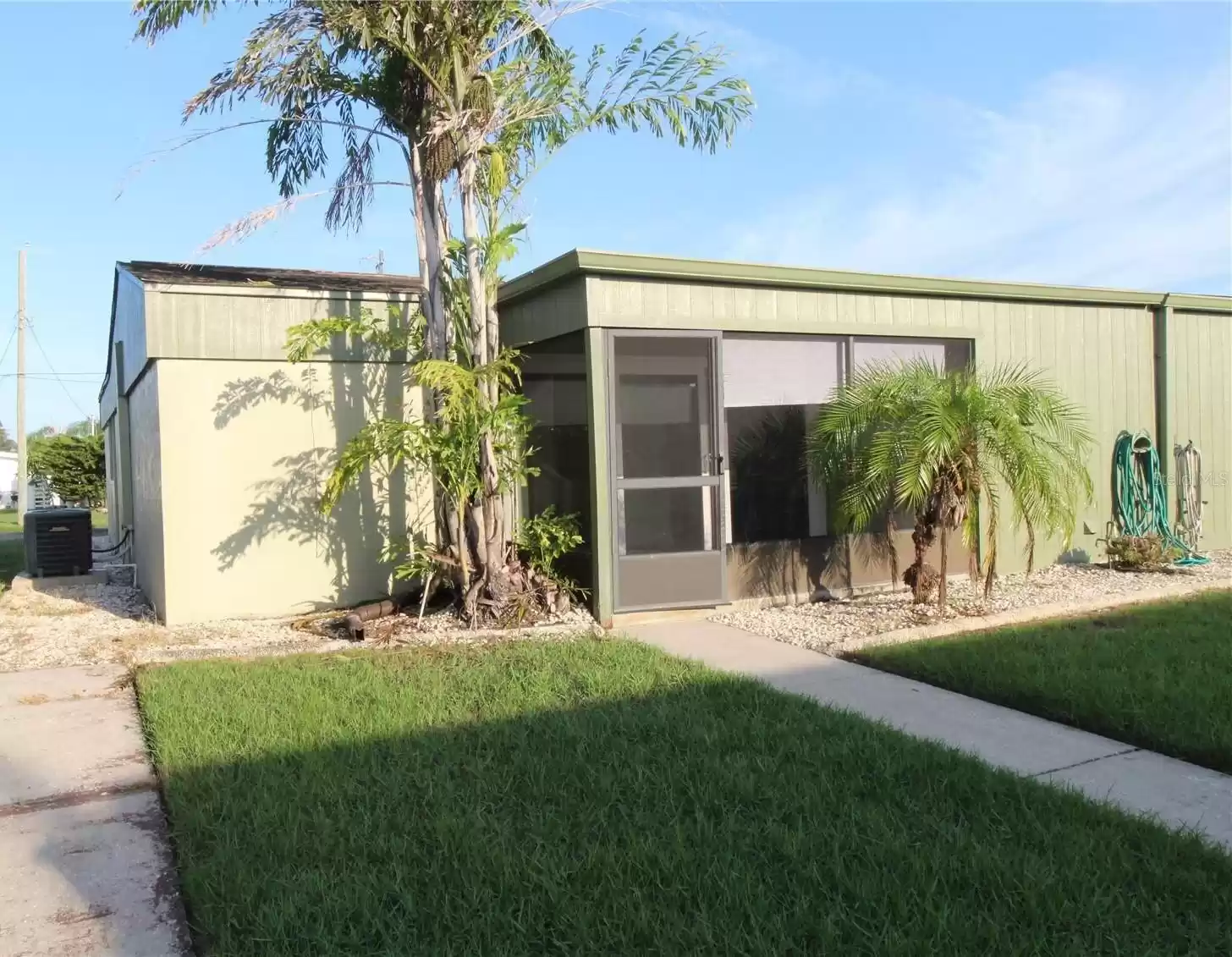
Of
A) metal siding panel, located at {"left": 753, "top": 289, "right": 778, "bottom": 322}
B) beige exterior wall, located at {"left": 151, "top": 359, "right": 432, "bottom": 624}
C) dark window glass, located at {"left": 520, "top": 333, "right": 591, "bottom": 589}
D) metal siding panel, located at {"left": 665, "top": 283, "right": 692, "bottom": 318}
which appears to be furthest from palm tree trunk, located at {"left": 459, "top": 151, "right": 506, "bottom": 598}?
metal siding panel, located at {"left": 753, "top": 289, "right": 778, "bottom": 322}

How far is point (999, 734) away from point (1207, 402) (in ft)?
27.3

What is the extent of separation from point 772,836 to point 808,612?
4.72 m

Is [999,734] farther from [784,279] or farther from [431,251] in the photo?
[431,251]

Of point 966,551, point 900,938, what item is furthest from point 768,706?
point 966,551

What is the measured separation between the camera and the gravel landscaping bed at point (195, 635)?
698 centimetres

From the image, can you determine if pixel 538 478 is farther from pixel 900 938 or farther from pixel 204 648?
pixel 900 938

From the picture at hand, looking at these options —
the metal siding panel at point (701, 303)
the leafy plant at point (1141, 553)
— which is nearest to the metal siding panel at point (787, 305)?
the metal siding panel at point (701, 303)

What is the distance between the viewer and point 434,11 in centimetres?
707

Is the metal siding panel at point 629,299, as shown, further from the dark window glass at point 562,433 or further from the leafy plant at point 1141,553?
the leafy plant at point 1141,553

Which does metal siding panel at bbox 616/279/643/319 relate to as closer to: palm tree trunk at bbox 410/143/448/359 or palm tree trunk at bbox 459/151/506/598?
palm tree trunk at bbox 459/151/506/598

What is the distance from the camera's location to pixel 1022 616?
756 centimetres

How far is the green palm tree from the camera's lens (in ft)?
23.5

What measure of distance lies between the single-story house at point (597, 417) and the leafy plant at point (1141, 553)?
114cm

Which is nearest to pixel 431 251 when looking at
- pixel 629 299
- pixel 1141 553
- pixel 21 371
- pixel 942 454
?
pixel 629 299
